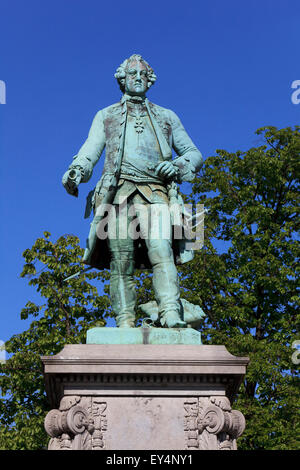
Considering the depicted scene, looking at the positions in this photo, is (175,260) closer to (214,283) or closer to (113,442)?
(113,442)

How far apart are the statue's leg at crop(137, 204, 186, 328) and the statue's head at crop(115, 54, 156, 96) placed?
158 centimetres

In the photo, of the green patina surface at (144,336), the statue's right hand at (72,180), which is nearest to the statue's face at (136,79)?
the statue's right hand at (72,180)

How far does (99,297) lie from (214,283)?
3.56 metres

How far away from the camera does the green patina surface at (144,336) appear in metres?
7.80

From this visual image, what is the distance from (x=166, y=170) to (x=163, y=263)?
107 centimetres

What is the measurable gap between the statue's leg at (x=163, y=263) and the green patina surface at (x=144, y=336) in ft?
0.73

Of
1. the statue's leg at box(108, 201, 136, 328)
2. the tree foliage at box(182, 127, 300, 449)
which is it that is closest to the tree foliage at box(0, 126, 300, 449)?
the tree foliage at box(182, 127, 300, 449)

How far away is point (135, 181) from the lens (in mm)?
8773

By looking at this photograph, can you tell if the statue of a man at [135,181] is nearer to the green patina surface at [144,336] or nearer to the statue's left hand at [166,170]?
the statue's left hand at [166,170]

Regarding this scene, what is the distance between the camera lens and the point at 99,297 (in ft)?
70.8

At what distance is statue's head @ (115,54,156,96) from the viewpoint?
934 cm

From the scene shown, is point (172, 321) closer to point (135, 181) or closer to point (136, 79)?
point (135, 181)

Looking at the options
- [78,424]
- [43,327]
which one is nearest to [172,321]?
[78,424]

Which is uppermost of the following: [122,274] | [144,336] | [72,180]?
[72,180]
